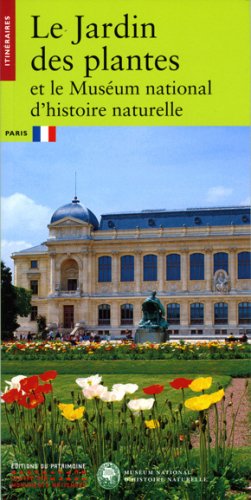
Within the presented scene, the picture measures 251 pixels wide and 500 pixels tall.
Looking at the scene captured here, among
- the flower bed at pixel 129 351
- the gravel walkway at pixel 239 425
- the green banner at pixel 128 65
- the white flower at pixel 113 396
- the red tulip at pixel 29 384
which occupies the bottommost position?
the gravel walkway at pixel 239 425

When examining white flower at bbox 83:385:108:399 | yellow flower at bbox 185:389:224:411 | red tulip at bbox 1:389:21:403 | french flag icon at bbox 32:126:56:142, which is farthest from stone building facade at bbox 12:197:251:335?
yellow flower at bbox 185:389:224:411

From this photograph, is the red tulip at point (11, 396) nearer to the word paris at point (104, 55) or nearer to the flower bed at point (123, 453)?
the flower bed at point (123, 453)

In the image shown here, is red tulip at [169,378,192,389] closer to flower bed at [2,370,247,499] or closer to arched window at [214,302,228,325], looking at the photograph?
flower bed at [2,370,247,499]

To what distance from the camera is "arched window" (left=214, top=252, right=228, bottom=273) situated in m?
51.7

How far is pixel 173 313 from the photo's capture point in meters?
51.2

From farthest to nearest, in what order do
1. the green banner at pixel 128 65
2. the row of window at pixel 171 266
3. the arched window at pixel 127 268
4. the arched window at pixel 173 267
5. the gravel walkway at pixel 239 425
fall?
the arched window at pixel 127 268, the arched window at pixel 173 267, the row of window at pixel 171 266, the gravel walkway at pixel 239 425, the green banner at pixel 128 65

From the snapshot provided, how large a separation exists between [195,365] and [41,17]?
1275 centimetres

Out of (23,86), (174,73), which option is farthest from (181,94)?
(23,86)

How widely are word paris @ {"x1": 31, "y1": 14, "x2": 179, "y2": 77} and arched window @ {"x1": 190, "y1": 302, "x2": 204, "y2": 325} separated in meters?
44.5

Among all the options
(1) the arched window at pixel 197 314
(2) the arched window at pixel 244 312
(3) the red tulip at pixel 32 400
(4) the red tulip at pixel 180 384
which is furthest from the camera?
(1) the arched window at pixel 197 314

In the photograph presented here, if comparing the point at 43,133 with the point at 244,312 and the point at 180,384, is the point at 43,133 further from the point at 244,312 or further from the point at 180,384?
the point at 244,312

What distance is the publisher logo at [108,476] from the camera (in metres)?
5.60

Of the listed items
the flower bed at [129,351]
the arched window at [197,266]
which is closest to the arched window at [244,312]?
the arched window at [197,266]

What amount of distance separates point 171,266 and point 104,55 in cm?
4637
